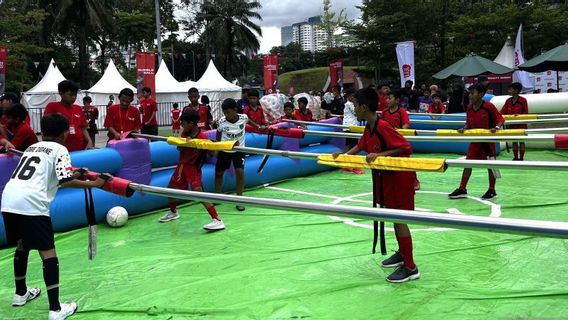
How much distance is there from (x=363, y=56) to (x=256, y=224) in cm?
2451

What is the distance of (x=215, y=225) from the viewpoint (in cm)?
627

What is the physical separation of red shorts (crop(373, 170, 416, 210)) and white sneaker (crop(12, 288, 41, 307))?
3.06 m

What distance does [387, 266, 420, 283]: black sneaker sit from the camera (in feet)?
13.9

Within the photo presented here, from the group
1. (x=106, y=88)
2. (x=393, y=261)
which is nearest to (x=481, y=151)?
(x=393, y=261)

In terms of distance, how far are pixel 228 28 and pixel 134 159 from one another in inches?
1674

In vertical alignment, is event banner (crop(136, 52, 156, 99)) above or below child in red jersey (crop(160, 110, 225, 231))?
above

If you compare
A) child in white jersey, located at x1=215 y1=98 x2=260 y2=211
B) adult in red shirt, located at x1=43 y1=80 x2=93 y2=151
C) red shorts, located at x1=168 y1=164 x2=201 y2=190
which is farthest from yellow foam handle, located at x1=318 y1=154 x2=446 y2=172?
adult in red shirt, located at x1=43 y1=80 x2=93 y2=151

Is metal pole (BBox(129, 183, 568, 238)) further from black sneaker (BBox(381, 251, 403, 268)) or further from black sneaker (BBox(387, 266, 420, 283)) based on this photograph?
black sneaker (BBox(381, 251, 403, 268))

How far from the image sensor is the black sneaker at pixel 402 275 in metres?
4.25

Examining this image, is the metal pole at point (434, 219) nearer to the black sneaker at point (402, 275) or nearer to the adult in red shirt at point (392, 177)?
the adult in red shirt at point (392, 177)

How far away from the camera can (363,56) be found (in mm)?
29469

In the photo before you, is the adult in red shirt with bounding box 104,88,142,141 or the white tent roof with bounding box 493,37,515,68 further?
the white tent roof with bounding box 493,37,515,68

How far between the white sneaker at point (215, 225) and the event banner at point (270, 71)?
16.6 m

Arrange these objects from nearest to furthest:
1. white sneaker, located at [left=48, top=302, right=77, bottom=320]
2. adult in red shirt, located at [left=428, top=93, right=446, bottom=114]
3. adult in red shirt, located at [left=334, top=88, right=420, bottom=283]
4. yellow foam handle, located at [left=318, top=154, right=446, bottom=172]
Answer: yellow foam handle, located at [left=318, top=154, right=446, bottom=172] → white sneaker, located at [left=48, top=302, right=77, bottom=320] → adult in red shirt, located at [left=334, top=88, right=420, bottom=283] → adult in red shirt, located at [left=428, top=93, right=446, bottom=114]
